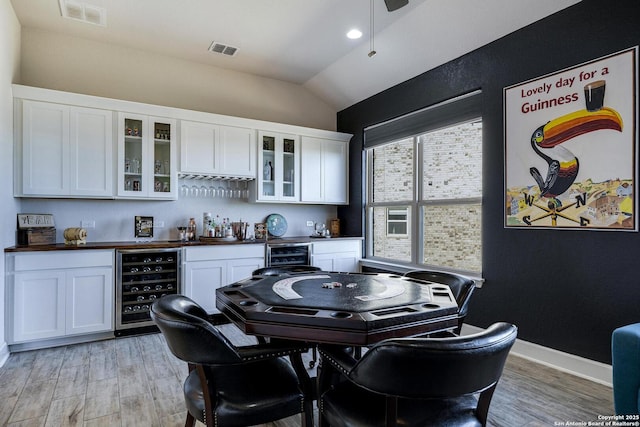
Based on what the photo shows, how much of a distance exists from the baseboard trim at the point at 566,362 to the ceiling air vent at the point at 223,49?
4.53m

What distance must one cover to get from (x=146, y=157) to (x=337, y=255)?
280cm

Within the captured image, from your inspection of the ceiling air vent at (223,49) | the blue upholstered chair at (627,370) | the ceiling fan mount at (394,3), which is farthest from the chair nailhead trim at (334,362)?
the ceiling air vent at (223,49)

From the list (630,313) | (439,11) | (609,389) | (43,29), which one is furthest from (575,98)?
(43,29)

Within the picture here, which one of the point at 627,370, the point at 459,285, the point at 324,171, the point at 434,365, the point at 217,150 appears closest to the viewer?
the point at 434,365

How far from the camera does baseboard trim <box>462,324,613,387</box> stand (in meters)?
2.72

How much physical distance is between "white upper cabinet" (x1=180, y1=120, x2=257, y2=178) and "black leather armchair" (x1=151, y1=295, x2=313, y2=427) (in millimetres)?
2902

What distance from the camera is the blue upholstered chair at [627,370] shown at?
1.88 meters

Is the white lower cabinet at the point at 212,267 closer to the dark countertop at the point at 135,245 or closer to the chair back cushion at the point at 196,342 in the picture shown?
the dark countertop at the point at 135,245

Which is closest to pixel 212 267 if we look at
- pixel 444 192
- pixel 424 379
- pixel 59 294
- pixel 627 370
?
pixel 59 294

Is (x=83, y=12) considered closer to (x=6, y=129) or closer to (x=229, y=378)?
(x=6, y=129)

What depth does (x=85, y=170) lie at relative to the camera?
384 centimetres

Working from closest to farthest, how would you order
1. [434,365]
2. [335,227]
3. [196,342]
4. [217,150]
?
[434,365] < [196,342] < [217,150] < [335,227]

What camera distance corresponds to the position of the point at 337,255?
5145mm

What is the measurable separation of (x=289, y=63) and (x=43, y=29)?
2827 mm
